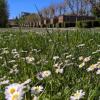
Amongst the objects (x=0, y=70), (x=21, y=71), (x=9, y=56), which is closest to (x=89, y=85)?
(x=21, y=71)

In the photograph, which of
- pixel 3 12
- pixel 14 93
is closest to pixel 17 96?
pixel 14 93

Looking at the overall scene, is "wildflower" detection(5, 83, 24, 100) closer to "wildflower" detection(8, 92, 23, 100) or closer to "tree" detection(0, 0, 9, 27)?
"wildflower" detection(8, 92, 23, 100)

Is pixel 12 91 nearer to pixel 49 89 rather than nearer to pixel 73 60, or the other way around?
pixel 49 89

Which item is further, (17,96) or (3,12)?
(3,12)

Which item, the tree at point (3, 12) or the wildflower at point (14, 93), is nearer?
the wildflower at point (14, 93)

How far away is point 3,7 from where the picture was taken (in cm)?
4288

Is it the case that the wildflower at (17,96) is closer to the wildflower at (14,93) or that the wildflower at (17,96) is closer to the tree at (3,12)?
the wildflower at (14,93)

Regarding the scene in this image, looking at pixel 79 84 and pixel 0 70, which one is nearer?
pixel 79 84

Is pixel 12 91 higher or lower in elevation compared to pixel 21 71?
higher

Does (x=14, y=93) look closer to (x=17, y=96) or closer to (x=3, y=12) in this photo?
(x=17, y=96)

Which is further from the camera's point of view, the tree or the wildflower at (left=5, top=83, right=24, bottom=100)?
the tree

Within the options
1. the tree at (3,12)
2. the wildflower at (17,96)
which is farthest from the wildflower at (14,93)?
the tree at (3,12)

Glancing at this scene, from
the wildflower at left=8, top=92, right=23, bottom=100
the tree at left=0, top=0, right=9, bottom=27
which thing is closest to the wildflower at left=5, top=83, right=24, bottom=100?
the wildflower at left=8, top=92, right=23, bottom=100

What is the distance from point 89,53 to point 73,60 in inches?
21.9
